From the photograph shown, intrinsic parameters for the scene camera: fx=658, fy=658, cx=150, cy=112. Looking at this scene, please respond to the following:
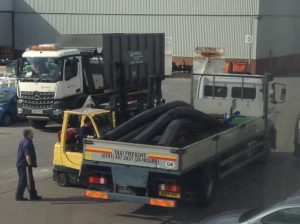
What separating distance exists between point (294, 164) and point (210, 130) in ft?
11.6

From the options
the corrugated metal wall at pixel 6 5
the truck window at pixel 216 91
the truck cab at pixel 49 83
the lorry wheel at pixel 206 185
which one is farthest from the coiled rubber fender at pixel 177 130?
the corrugated metal wall at pixel 6 5

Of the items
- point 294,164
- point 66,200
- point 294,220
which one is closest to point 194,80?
point 294,164

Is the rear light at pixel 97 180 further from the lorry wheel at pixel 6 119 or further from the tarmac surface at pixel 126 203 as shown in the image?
the lorry wheel at pixel 6 119

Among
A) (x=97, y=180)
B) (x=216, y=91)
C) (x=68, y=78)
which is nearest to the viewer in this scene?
(x=97, y=180)

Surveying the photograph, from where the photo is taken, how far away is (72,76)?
21.2m

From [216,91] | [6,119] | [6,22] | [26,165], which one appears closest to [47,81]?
[6,119]

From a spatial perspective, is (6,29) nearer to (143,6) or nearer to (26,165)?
(143,6)

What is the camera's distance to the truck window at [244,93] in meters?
16.1

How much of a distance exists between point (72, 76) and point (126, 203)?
936 cm

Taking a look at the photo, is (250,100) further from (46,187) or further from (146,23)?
(146,23)

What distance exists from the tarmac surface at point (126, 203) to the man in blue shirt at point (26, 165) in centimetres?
20

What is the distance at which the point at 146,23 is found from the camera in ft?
147

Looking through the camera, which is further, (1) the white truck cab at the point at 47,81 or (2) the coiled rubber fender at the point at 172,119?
(1) the white truck cab at the point at 47,81

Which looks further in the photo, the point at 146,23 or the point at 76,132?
the point at 146,23
